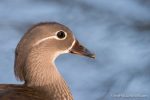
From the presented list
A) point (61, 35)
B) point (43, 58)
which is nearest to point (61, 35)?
point (61, 35)

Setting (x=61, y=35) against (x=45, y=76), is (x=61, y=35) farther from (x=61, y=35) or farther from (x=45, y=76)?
(x=45, y=76)

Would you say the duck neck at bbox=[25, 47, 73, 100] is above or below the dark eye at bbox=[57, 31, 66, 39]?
below

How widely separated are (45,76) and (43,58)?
0.29 feet

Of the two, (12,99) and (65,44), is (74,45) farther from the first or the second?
(12,99)

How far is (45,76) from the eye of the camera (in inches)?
202

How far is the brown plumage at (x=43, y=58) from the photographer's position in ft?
16.5

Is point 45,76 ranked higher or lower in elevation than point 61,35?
lower

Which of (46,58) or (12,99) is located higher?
(46,58)

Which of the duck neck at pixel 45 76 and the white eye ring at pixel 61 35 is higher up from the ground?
the white eye ring at pixel 61 35

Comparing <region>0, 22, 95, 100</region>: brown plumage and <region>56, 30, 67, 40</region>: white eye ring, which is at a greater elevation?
<region>56, 30, 67, 40</region>: white eye ring

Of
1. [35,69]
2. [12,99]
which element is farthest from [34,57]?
[12,99]

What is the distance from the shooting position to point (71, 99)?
5184 millimetres

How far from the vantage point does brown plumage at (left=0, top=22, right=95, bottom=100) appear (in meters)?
5.01

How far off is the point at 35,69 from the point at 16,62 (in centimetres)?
12
